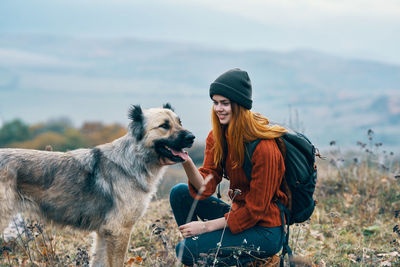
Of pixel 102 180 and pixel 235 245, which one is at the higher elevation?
pixel 102 180

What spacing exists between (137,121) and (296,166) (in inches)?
63.8

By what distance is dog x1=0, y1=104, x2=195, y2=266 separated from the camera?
351 cm

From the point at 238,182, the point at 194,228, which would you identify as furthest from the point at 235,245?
the point at 238,182

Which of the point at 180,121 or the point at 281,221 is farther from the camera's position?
the point at 180,121

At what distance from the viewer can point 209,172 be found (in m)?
3.48

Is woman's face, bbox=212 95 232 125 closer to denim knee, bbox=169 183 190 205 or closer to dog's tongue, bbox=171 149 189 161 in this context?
dog's tongue, bbox=171 149 189 161

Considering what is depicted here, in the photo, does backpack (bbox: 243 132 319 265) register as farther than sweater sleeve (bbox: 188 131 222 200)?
No

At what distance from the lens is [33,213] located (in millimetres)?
3594

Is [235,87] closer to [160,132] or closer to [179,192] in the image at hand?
[160,132]

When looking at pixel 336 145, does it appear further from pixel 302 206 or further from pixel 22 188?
pixel 22 188

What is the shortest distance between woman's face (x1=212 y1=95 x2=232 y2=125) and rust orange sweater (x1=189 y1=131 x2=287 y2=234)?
12.0 inches

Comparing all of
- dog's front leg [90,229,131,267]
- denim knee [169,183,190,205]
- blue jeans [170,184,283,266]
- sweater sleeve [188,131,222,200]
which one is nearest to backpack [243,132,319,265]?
blue jeans [170,184,283,266]

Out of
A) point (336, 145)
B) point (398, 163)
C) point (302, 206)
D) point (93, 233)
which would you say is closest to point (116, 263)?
point (93, 233)

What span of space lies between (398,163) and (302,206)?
4.24 meters
